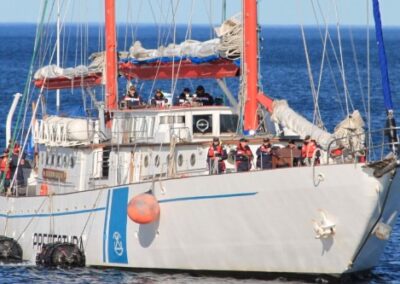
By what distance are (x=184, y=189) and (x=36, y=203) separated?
7363 mm

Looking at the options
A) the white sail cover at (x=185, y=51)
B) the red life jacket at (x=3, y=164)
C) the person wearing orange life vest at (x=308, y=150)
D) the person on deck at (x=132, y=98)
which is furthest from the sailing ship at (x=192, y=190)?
the red life jacket at (x=3, y=164)

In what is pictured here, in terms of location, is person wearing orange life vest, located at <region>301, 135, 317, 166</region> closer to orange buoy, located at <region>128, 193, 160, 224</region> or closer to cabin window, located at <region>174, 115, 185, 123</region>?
orange buoy, located at <region>128, 193, 160, 224</region>

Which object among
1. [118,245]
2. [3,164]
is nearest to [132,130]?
[118,245]

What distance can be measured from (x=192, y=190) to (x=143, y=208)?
1.39 metres

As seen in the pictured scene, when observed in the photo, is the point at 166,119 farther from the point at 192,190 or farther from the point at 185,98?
the point at 192,190

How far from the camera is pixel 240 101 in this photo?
3891 cm

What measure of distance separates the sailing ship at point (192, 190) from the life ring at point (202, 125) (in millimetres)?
41

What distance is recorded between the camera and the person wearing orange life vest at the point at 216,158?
37.0 m

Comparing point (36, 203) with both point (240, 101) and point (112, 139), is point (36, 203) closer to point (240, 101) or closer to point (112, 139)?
point (112, 139)

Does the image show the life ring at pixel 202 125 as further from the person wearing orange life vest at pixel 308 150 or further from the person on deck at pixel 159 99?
the person wearing orange life vest at pixel 308 150

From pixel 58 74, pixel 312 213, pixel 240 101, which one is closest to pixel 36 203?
pixel 58 74

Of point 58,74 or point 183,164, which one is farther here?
point 58,74

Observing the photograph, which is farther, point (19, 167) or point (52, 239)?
point (19, 167)

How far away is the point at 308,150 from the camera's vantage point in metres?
35.7
